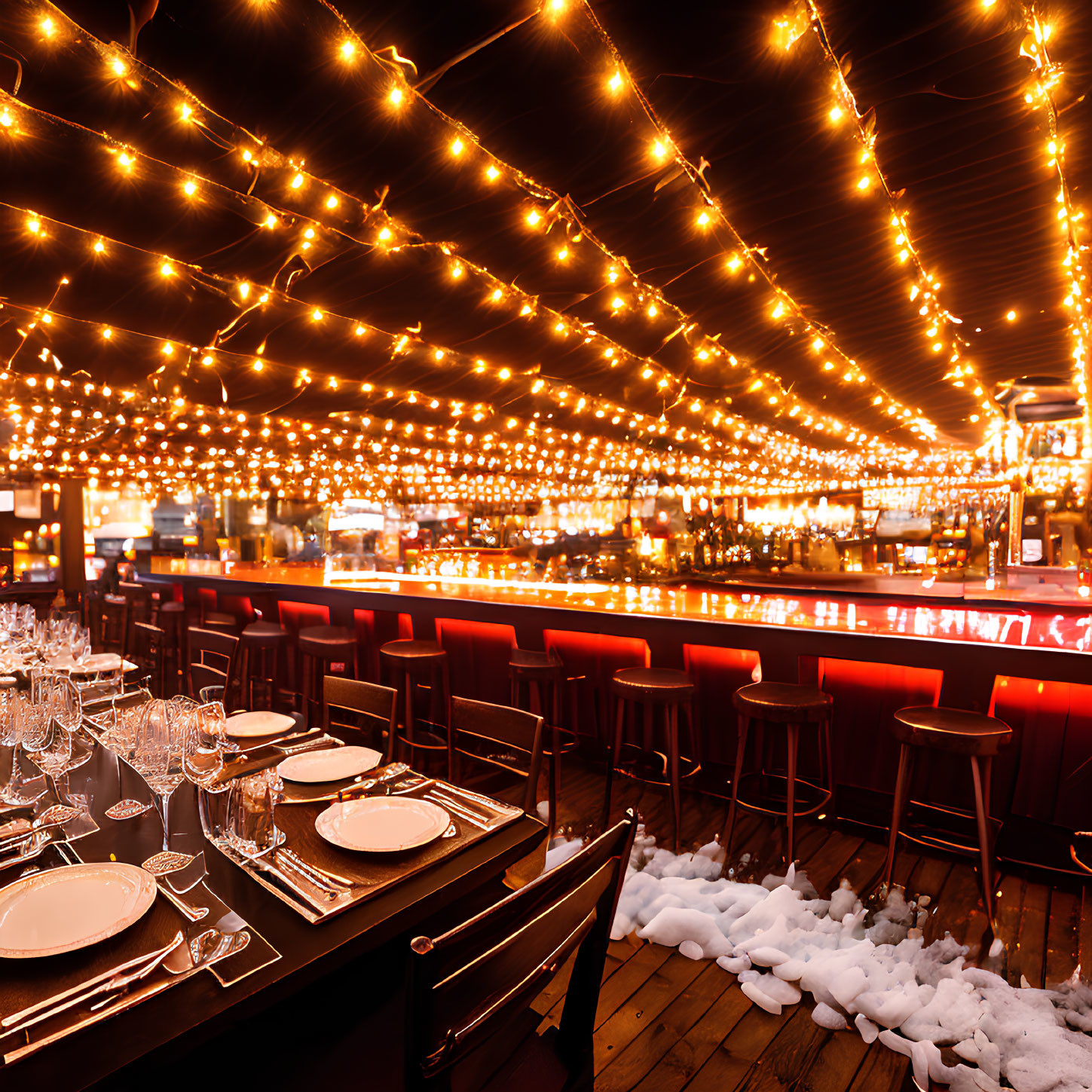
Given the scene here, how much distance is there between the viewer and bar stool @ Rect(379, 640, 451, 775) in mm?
3900

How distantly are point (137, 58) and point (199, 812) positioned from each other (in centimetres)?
242

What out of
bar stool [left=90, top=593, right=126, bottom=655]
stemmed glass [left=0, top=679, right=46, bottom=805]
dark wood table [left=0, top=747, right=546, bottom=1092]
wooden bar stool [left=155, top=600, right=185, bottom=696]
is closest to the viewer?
dark wood table [left=0, top=747, right=546, bottom=1092]

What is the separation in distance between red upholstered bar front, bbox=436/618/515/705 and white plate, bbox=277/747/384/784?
97.5 inches

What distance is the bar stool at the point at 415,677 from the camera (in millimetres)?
3900

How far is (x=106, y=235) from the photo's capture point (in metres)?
2.97

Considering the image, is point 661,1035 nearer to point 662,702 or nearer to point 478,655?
point 662,702

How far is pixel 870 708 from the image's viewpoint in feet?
11.1

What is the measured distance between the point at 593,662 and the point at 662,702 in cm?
117

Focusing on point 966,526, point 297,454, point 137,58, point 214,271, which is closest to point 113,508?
point 297,454

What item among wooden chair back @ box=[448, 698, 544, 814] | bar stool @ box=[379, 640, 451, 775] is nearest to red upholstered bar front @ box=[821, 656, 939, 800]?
wooden chair back @ box=[448, 698, 544, 814]

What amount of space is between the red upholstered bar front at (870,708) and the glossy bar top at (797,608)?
0.90 feet

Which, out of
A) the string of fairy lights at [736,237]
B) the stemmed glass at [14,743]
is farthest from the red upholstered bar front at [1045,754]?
the stemmed glass at [14,743]

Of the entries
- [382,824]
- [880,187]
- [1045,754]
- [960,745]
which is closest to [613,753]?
[960,745]

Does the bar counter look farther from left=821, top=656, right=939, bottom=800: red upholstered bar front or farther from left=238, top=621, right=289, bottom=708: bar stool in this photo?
left=238, top=621, right=289, bottom=708: bar stool
